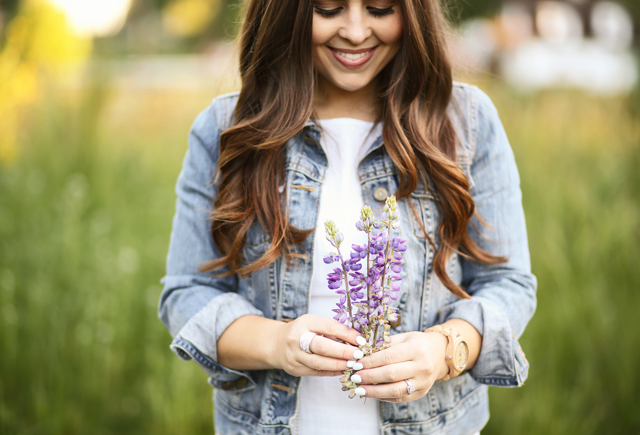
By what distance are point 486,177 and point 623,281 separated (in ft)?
7.22

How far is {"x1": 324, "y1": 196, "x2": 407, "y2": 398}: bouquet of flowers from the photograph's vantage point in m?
1.05

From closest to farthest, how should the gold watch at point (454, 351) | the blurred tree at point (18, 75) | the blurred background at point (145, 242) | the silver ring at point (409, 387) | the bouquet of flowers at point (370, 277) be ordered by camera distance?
1. the bouquet of flowers at point (370, 277)
2. the silver ring at point (409, 387)
3. the gold watch at point (454, 351)
4. the blurred background at point (145, 242)
5. the blurred tree at point (18, 75)

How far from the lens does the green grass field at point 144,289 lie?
263 centimetres

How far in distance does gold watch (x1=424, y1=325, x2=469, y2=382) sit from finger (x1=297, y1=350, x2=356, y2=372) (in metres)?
0.28

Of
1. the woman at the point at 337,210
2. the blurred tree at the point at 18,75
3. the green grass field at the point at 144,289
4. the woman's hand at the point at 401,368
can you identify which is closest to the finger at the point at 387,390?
the woman's hand at the point at 401,368

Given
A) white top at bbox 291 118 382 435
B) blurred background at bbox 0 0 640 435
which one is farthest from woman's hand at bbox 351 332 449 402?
blurred background at bbox 0 0 640 435

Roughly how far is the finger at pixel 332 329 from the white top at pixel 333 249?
0.74 ft

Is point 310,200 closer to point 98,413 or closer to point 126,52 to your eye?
point 98,413

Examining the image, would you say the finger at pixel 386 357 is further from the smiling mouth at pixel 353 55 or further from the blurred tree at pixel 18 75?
the blurred tree at pixel 18 75

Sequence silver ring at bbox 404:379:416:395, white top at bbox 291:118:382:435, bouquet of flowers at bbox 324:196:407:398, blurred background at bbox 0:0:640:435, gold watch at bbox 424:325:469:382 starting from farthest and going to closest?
1. blurred background at bbox 0:0:640:435
2. white top at bbox 291:118:382:435
3. gold watch at bbox 424:325:469:382
4. silver ring at bbox 404:379:416:395
5. bouquet of flowers at bbox 324:196:407:398

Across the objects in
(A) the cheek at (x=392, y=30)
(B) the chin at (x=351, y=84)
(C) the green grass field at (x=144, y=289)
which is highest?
(A) the cheek at (x=392, y=30)

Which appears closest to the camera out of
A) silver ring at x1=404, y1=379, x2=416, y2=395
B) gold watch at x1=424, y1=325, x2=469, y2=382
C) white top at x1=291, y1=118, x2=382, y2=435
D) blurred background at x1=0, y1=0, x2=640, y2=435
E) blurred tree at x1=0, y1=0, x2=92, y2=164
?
silver ring at x1=404, y1=379, x2=416, y2=395

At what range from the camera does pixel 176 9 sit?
63.5 feet

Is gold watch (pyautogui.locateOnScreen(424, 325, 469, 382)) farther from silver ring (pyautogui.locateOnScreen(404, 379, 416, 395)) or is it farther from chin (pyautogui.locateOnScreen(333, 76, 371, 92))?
chin (pyautogui.locateOnScreen(333, 76, 371, 92))
